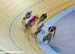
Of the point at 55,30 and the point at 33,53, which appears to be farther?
the point at 33,53

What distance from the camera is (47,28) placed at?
17.3 ft

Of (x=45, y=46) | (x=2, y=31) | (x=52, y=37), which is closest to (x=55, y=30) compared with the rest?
(x=52, y=37)

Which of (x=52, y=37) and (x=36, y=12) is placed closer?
(x=36, y=12)

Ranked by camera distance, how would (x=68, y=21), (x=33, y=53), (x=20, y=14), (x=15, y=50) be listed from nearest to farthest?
(x=20, y=14)
(x=68, y=21)
(x=15, y=50)
(x=33, y=53)

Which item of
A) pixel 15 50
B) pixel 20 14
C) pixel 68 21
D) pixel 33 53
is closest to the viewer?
pixel 20 14

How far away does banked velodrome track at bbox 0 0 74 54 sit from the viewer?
177 inches

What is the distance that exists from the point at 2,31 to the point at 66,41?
6.16ft

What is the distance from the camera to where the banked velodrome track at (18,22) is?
14.7ft

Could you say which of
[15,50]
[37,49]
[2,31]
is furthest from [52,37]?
[2,31]

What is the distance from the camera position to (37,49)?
5.88m

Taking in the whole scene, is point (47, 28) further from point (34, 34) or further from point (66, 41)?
point (66, 41)

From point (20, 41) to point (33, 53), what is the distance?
2.53 feet

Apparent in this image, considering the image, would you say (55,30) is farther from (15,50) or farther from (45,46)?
(15,50)

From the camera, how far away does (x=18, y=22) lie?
4.91 metres
